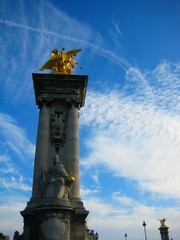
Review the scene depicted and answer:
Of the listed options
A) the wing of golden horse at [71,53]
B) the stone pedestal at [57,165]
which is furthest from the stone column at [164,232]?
the wing of golden horse at [71,53]

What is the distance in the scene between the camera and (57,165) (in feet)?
59.2

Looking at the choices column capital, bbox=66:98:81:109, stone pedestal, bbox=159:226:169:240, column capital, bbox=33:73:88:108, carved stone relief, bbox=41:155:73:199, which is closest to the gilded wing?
column capital, bbox=33:73:88:108

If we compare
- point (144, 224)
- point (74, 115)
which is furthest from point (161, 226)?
point (74, 115)

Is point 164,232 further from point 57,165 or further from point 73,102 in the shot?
point 57,165

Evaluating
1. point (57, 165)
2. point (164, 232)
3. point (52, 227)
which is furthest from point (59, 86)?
point (164, 232)

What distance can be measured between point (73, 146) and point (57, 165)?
2465 millimetres

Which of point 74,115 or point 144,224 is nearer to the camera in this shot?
point 74,115

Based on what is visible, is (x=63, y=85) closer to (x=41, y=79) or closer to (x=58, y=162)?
(x=41, y=79)

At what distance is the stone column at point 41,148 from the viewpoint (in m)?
18.5

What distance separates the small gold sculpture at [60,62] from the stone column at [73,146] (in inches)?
134

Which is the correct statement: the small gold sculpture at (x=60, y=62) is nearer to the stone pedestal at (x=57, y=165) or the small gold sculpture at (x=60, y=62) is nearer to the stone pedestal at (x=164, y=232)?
the stone pedestal at (x=57, y=165)

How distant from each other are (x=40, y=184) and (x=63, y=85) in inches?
305

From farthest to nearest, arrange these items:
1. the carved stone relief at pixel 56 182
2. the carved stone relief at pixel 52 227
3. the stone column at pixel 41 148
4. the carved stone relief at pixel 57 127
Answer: the carved stone relief at pixel 57 127 < the stone column at pixel 41 148 < the carved stone relief at pixel 56 182 < the carved stone relief at pixel 52 227

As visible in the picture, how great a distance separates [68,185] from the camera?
17.9 m
